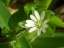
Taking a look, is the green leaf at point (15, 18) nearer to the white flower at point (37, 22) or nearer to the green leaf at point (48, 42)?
the white flower at point (37, 22)

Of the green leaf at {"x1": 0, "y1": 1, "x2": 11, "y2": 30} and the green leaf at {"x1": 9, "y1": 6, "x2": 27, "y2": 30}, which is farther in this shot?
the green leaf at {"x1": 0, "y1": 1, "x2": 11, "y2": 30}

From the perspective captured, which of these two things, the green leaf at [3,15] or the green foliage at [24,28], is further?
the green leaf at [3,15]

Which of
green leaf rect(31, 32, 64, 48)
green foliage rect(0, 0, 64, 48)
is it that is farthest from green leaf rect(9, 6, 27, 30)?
green leaf rect(31, 32, 64, 48)

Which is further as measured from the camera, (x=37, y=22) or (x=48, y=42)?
(x=48, y=42)

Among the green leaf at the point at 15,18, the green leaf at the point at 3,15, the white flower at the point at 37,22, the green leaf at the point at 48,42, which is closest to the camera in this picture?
the white flower at the point at 37,22

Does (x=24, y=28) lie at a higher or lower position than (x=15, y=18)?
lower

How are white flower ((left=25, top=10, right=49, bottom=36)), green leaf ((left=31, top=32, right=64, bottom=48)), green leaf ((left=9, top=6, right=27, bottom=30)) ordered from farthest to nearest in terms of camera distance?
1. green leaf ((left=31, top=32, right=64, bottom=48))
2. green leaf ((left=9, top=6, right=27, bottom=30))
3. white flower ((left=25, top=10, right=49, bottom=36))

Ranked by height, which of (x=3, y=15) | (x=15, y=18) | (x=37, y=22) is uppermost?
(x=3, y=15)

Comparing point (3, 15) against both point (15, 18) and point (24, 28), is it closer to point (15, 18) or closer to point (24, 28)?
point (15, 18)

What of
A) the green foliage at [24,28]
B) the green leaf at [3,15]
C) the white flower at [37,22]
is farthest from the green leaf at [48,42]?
the white flower at [37,22]

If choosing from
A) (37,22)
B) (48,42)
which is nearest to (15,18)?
(37,22)

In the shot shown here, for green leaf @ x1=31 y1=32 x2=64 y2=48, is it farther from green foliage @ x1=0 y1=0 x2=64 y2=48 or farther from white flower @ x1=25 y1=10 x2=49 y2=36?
white flower @ x1=25 y1=10 x2=49 y2=36
